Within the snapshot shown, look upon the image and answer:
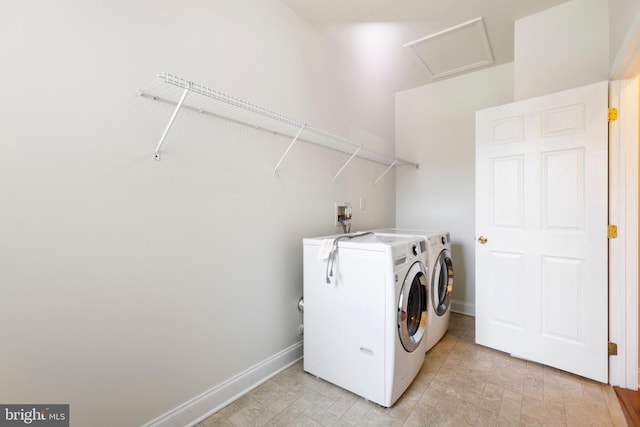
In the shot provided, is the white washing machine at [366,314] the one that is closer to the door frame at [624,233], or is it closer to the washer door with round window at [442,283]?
the washer door with round window at [442,283]

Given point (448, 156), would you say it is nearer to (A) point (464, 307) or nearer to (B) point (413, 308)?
(A) point (464, 307)

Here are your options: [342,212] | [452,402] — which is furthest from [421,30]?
[452,402]

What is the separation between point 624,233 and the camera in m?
1.70

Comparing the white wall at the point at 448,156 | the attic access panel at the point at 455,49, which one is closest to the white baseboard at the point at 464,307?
the white wall at the point at 448,156

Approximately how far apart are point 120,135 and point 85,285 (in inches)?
25.3

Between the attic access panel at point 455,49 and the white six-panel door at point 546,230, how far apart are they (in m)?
0.70

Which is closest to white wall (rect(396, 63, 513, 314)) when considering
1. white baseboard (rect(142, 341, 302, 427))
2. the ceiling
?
the ceiling

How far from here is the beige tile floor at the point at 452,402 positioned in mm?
1472

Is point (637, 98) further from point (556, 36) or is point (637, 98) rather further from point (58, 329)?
point (58, 329)

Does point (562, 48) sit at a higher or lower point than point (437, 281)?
Result: higher

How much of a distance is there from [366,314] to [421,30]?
228cm

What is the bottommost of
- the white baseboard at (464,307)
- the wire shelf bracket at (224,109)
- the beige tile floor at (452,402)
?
the beige tile floor at (452,402)

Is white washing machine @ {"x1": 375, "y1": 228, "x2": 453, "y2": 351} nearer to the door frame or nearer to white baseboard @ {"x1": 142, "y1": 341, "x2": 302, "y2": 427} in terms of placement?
the door frame

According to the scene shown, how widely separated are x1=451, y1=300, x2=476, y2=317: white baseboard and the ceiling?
98.2 inches
